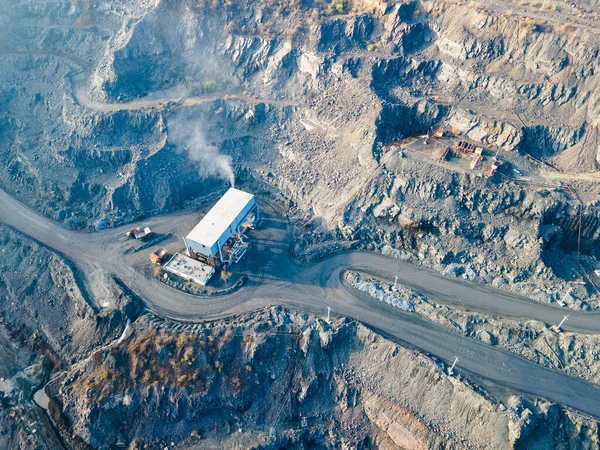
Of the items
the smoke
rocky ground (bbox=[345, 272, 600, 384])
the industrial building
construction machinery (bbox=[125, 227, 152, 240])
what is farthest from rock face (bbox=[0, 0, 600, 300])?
the industrial building

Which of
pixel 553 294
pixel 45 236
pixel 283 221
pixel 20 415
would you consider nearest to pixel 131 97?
pixel 45 236

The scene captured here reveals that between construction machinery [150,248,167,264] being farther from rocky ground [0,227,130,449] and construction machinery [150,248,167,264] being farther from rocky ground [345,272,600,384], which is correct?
rocky ground [345,272,600,384]

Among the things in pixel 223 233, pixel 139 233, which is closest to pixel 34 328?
pixel 139 233

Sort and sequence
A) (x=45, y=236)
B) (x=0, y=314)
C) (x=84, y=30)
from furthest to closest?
(x=84, y=30)
(x=45, y=236)
(x=0, y=314)

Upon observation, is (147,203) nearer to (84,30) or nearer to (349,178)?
Result: (349,178)

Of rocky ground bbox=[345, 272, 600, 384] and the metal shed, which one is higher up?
the metal shed

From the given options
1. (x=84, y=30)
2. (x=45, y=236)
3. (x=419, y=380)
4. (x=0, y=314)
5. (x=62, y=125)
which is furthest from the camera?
(x=84, y=30)
